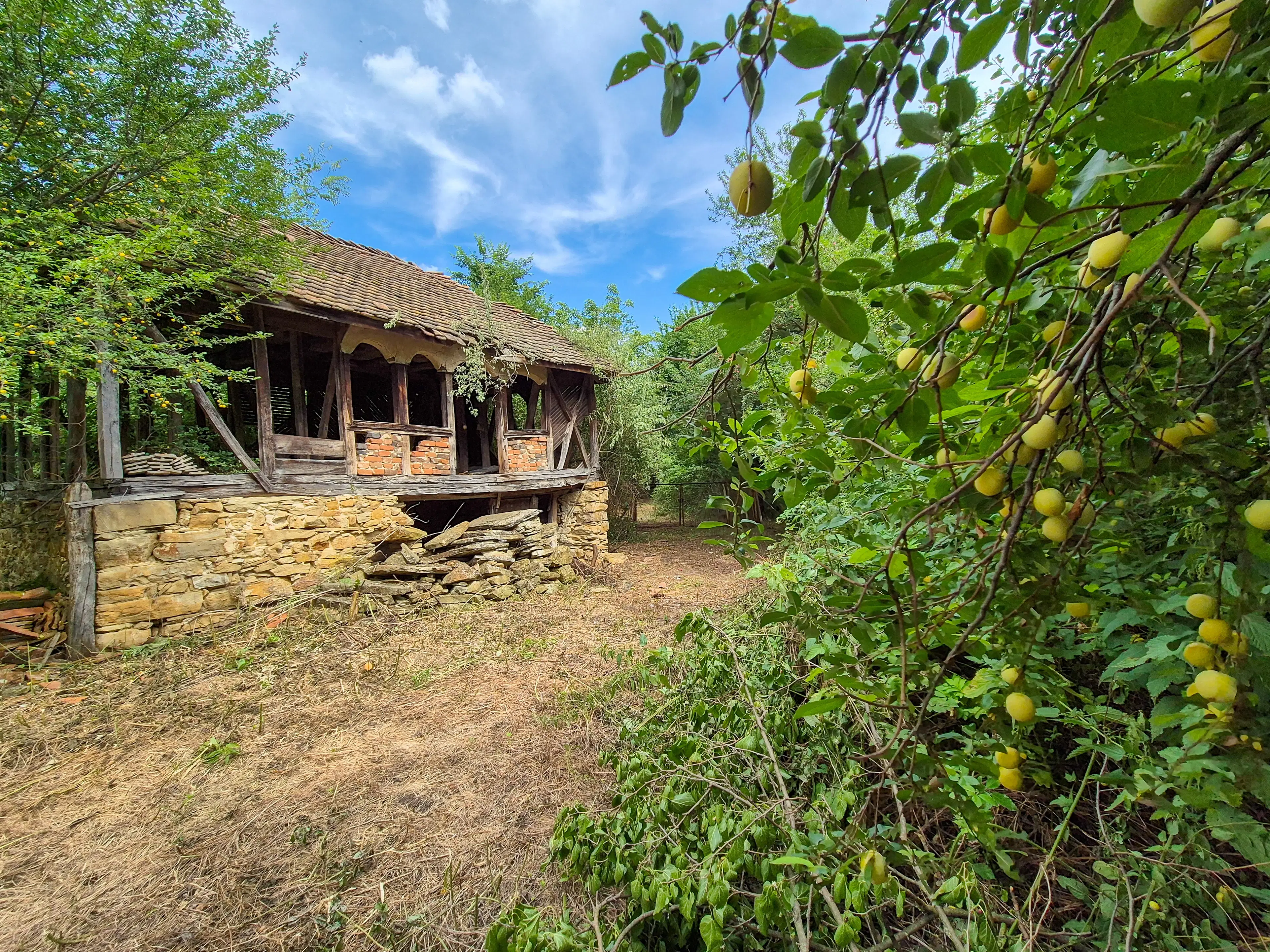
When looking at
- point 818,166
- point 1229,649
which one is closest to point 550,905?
point 1229,649

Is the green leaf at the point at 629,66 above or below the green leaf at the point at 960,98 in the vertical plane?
above

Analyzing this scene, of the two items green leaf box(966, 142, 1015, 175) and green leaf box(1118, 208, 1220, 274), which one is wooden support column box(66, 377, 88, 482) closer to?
green leaf box(966, 142, 1015, 175)

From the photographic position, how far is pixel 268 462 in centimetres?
508

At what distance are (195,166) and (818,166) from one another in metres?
5.06

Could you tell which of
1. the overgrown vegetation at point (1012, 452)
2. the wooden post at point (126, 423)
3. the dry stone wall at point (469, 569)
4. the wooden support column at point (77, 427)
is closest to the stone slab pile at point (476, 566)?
the dry stone wall at point (469, 569)

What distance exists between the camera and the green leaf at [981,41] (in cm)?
54

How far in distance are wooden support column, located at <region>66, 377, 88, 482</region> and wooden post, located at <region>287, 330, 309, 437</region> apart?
197 cm

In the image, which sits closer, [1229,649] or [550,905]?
[1229,649]

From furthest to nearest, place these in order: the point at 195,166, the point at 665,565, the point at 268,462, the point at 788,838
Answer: the point at 665,565 < the point at 268,462 < the point at 195,166 < the point at 788,838

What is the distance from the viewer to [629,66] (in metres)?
0.57

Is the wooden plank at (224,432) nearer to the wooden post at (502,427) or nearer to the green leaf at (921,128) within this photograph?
the wooden post at (502,427)

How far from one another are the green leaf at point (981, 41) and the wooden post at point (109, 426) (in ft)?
18.7

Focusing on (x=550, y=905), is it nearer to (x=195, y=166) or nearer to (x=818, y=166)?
(x=818, y=166)

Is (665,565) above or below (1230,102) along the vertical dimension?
below
